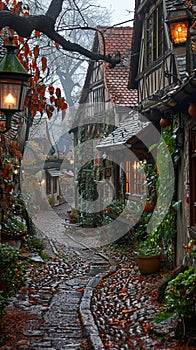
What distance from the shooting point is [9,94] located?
5812 mm

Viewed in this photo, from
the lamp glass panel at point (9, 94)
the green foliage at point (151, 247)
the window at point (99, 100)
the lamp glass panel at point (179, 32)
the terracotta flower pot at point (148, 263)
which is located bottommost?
the terracotta flower pot at point (148, 263)

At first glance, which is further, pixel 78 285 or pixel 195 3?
pixel 78 285

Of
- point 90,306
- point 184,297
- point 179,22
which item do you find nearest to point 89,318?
point 90,306

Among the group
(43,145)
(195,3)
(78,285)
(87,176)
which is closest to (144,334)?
(78,285)

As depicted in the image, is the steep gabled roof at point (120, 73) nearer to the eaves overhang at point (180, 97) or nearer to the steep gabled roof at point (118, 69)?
the steep gabled roof at point (118, 69)

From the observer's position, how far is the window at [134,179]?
14.0 m

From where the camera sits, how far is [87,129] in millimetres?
23000

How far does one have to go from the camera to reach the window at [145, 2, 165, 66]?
1161 centimetres

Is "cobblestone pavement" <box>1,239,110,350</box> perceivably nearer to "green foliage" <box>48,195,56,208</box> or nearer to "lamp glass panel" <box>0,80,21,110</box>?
"lamp glass panel" <box>0,80,21,110</box>

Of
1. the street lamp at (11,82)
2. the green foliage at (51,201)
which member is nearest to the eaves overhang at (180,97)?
the street lamp at (11,82)

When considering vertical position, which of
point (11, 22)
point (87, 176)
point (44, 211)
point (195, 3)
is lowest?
point (44, 211)

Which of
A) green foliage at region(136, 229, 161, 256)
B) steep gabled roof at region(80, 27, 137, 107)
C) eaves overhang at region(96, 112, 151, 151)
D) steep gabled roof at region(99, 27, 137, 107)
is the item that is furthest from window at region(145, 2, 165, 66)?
steep gabled roof at region(99, 27, 137, 107)

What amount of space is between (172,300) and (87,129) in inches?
690

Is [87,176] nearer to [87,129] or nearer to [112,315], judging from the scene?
[87,129]
